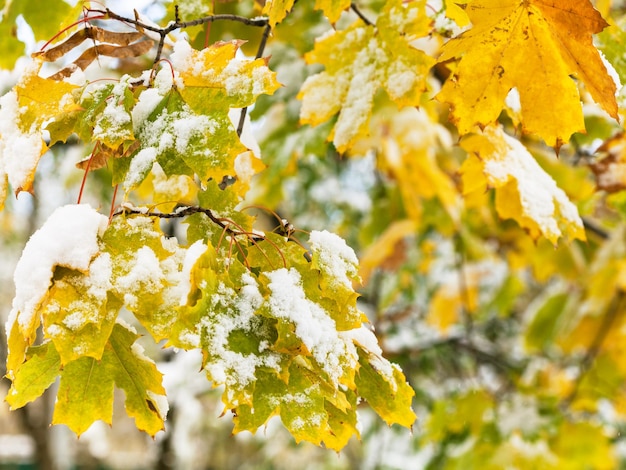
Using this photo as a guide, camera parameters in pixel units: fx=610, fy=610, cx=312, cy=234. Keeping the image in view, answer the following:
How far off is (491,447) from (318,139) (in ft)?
5.34

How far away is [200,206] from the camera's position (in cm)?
88

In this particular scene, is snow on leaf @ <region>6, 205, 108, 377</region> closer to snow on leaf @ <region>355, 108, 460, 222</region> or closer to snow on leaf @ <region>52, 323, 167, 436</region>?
snow on leaf @ <region>52, 323, 167, 436</region>

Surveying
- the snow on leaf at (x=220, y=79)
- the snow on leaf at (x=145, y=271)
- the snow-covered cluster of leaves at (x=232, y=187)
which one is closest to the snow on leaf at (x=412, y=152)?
the snow-covered cluster of leaves at (x=232, y=187)

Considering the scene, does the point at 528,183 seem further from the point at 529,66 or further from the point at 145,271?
the point at 145,271

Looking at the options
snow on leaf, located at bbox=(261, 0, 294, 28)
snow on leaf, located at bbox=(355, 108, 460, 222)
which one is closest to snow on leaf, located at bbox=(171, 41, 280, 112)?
snow on leaf, located at bbox=(261, 0, 294, 28)

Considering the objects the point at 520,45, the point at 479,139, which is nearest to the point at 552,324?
the point at 479,139

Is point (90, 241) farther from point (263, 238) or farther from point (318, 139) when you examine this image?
point (318, 139)

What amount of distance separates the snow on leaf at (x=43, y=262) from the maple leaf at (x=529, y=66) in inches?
22.0

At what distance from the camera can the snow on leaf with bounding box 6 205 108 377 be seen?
73cm

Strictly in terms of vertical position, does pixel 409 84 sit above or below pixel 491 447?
above

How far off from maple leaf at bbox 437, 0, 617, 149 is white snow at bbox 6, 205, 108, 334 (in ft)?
1.83

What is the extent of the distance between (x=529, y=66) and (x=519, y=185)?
302 millimetres

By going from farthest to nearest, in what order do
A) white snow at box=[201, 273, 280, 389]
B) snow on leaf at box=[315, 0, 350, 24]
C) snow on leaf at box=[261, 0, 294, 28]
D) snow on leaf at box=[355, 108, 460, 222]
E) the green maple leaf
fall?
snow on leaf at box=[355, 108, 460, 222] → snow on leaf at box=[315, 0, 350, 24] → snow on leaf at box=[261, 0, 294, 28] → the green maple leaf → white snow at box=[201, 273, 280, 389]

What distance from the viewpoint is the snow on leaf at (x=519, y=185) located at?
46.5 inches
